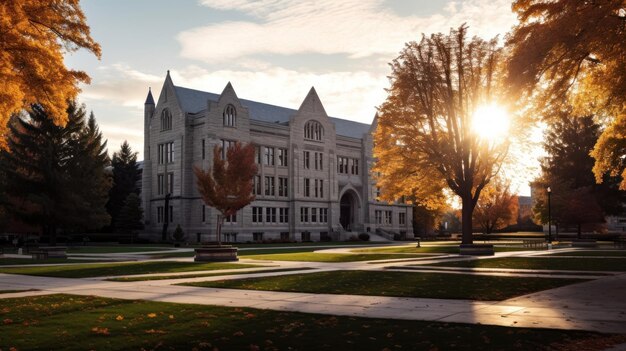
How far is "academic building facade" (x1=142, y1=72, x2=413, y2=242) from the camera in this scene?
62.9m

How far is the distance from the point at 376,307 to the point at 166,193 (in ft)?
183

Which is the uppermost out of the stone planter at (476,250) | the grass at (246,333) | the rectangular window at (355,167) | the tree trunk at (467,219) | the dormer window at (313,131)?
the dormer window at (313,131)

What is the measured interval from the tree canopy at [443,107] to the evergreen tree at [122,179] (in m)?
51.8

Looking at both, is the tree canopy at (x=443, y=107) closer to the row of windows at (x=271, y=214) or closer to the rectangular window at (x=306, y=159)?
the row of windows at (x=271, y=214)

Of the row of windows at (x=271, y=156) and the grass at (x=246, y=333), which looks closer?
the grass at (x=246, y=333)

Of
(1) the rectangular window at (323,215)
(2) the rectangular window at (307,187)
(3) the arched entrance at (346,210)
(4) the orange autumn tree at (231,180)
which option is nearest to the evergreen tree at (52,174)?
(2) the rectangular window at (307,187)

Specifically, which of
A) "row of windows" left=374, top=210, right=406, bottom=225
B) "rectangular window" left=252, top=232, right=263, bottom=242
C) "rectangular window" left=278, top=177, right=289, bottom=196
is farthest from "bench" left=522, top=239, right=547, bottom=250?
"row of windows" left=374, top=210, right=406, bottom=225

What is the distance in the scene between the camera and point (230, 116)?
6438cm

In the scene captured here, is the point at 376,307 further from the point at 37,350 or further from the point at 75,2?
the point at 75,2

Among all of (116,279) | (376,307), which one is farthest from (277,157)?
(376,307)

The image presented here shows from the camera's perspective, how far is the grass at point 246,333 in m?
8.63

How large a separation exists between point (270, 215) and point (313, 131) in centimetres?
1320

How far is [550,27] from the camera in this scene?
16094 millimetres

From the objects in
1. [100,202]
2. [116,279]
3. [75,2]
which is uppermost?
[75,2]
